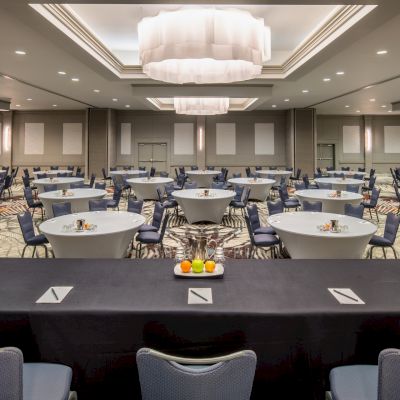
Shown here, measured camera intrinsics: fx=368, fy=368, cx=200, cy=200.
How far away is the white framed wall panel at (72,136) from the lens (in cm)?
2138

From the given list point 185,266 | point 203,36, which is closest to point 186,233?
point 203,36

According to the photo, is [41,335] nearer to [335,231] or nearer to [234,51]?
[335,231]

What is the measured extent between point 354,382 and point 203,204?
6.60 m

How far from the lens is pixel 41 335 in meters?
2.19

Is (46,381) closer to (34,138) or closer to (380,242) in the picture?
(380,242)

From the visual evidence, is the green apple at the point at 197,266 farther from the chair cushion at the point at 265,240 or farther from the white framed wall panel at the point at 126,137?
the white framed wall panel at the point at 126,137

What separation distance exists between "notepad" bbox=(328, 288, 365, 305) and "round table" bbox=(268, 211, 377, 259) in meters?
2.10

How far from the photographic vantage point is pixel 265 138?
69.7ft

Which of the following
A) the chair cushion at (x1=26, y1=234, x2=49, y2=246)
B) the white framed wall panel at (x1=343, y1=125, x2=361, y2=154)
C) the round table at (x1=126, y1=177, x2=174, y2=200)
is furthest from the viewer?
the white framed wall panel at (x1=343, y1=125, x2=361, y2=154)

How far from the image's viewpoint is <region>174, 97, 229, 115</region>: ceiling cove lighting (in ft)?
42.4

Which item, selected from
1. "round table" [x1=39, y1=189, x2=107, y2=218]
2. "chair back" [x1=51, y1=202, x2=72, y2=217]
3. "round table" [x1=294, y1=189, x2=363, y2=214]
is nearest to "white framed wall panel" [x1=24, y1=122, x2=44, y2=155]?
"round table" [x1=39, y1=189, x2=107, y2=218]

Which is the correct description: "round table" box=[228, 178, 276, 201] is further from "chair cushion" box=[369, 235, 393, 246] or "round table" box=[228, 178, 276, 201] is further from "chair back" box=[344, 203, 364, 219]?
"chair cushion" box=[369, 235, 393, 246]

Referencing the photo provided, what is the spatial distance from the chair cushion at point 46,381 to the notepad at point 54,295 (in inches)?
14.1

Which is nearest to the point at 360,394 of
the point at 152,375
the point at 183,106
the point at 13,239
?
the point at 152,375
